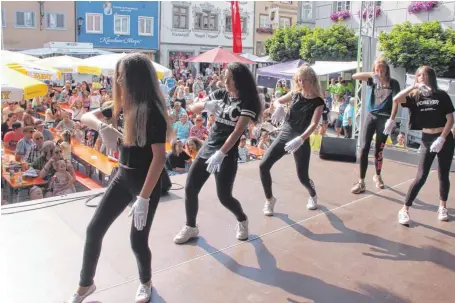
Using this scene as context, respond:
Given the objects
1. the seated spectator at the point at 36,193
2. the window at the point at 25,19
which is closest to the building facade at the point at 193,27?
the window at the point at 25,19

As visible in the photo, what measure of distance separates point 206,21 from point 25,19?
1319 centimetres

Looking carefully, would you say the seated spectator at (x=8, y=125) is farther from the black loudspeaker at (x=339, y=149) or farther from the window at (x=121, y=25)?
the window at (x=121, y=25)

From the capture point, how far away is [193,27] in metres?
34.8

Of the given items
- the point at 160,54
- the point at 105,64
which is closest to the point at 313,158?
the point at 105,64

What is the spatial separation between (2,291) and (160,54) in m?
31.8

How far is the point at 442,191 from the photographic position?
467cm

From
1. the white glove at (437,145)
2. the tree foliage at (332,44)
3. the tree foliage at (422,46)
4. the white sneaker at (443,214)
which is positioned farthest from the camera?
the tree foliage at (332,44)

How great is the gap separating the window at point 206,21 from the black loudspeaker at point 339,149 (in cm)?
2958

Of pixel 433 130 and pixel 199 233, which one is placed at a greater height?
pixel 433 130

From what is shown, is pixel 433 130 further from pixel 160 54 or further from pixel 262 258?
pixel 160 54

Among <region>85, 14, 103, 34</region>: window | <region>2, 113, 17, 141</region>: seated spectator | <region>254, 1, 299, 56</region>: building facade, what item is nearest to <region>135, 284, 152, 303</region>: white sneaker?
<region>2, 113, 17, 141</region>: seated spectator

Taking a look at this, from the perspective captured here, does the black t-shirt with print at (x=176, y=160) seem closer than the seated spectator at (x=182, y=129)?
Yes

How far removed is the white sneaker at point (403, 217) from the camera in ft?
14.9

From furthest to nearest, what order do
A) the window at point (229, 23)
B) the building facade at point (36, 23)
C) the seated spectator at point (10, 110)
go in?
the window at point (229, 23)
the building facade at point (36, 23)
the seated spectator at point (10, 110)
